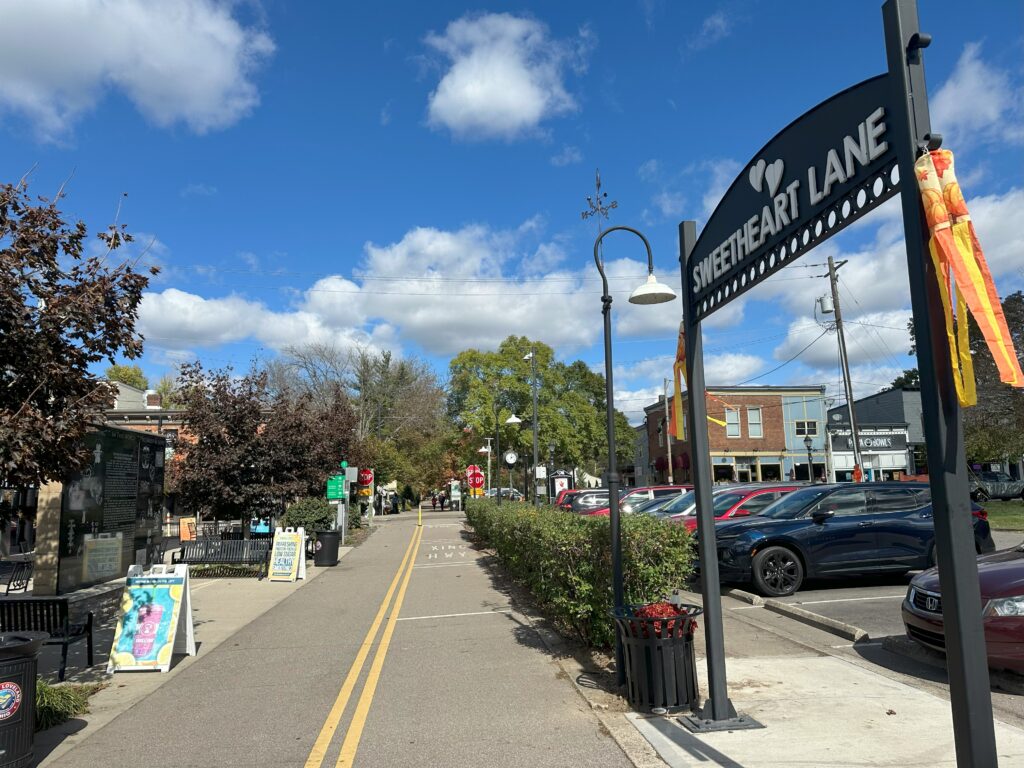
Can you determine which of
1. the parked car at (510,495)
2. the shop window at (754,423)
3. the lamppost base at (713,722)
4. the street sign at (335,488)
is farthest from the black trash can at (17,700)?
the shop window at (754,423)

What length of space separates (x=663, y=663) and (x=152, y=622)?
5652 millimetres

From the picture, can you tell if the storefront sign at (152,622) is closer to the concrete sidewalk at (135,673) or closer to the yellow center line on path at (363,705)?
the concrete sidewalk at (135,673)

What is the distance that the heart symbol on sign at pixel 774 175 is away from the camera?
4137 millimetres

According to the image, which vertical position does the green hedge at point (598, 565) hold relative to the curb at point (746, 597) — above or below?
above

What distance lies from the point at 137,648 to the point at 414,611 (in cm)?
420

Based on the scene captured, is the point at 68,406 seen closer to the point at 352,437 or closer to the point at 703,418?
the point at 703,418

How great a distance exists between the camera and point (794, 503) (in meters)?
11.7

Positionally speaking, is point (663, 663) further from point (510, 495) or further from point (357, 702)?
point (510, 495)

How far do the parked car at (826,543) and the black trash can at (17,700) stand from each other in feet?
28.9

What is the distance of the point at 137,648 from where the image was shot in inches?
299

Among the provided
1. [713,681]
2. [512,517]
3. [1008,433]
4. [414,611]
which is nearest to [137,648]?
[414,611]

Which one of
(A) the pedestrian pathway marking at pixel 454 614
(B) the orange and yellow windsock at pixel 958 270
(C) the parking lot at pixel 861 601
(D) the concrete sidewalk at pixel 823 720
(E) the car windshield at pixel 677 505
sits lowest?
(A) the pedestrian pathway marking at pixel 454 614

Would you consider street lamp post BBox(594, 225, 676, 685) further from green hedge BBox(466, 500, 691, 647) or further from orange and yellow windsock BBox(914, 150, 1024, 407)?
orange and yellow windsock BBox(914, 150, 1024, 407)

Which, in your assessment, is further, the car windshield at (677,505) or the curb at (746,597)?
the car windshield at (677,505)
